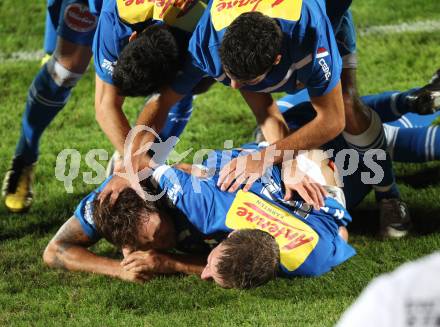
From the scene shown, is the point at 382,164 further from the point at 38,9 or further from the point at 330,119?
the point at 38,9

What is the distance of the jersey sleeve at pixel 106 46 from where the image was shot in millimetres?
3996

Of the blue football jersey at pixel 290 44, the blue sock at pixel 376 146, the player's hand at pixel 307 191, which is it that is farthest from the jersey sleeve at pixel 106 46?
the blue sock at pixel 376 146

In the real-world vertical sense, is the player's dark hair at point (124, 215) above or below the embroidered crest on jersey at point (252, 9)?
below

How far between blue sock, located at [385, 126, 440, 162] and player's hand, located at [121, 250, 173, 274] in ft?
5.59

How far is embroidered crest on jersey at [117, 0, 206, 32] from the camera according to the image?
12.6ft

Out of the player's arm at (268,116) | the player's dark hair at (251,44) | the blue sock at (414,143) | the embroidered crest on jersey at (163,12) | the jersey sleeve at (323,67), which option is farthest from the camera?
the blue sock at (414,143)

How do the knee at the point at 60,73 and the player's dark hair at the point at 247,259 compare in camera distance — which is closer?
the player's dark hair at the point at 247,259

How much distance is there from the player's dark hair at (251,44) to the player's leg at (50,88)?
1596mm

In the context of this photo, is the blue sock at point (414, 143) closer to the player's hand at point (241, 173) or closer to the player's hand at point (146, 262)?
the player's hand at point (241, 173)

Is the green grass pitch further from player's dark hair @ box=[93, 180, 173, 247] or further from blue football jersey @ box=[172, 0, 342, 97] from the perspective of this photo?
blue football jersey @ box=[172, 0, 342, 97]

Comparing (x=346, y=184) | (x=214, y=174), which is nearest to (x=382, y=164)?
(x=346, y=184)

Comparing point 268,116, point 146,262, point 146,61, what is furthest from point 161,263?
point 268,116

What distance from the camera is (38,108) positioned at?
16.3 feet

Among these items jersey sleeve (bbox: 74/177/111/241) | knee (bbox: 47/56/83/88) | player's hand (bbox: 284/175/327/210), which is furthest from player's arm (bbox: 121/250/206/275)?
knee (bbox: 47/56/83/88)
